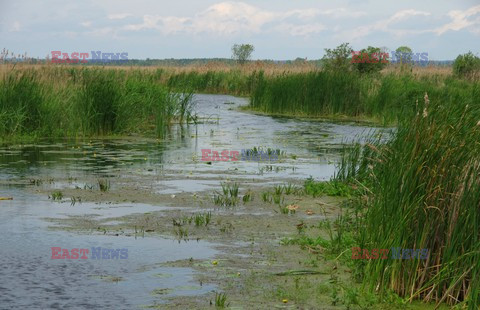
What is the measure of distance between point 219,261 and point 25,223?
283cm

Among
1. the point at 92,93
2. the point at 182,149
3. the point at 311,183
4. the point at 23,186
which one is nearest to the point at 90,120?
the point at 92,93

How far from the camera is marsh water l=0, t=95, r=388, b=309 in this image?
20.9 feet

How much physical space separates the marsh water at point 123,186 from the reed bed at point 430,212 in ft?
5.40

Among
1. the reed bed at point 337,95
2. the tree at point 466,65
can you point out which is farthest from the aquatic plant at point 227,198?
the tree at point 466,65

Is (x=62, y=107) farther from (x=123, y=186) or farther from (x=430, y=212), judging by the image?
(x=430, y=212)

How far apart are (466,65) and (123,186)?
104ft

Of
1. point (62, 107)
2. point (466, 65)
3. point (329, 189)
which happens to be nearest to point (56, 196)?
point (329, 189)

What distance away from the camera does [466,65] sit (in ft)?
129

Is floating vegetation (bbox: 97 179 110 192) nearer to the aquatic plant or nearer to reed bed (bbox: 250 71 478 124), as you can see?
the aquatic plant

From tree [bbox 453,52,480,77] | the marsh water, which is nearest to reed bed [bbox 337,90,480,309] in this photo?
the marsh water

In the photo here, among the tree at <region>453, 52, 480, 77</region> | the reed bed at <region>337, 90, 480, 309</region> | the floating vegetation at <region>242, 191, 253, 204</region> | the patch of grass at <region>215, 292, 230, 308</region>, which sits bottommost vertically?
the patch of grass at <region>215, 292, 230, 308</region>

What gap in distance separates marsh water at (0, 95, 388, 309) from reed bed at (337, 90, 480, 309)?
1.65 m

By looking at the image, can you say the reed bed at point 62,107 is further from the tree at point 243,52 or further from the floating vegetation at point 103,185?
the tree at point 243,52

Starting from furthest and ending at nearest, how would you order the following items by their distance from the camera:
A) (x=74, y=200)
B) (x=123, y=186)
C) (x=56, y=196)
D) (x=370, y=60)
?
1. (x=370, y=60)
2. (x=123, y=186)
3. (x=56, y=196)
4. (x=74, y=200)
